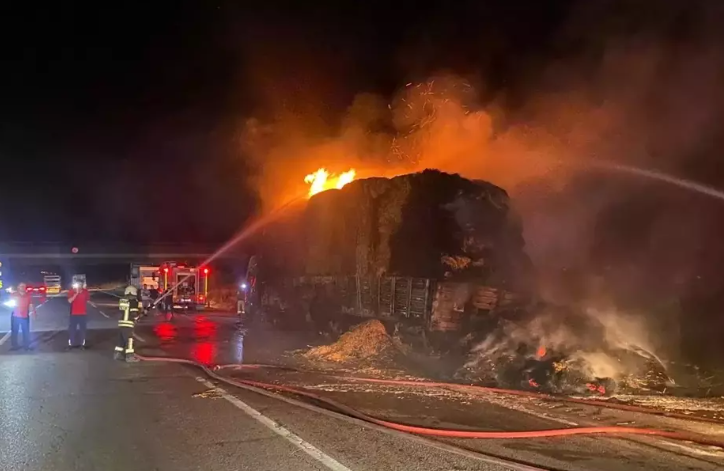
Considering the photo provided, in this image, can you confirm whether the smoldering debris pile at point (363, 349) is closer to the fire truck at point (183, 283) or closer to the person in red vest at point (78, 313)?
the person in red vest at point (78, 313)

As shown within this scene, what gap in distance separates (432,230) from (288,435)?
8242 millimetres

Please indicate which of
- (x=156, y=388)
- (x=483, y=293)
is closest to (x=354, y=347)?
(x=483, y=293)

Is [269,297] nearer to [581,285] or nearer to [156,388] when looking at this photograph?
[581,285]

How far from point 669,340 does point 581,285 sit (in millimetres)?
2702

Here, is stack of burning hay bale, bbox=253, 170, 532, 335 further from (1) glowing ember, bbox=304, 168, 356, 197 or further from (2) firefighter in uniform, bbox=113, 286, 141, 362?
(2) firefighter in uniform, bbox=113, 286, 141, 362

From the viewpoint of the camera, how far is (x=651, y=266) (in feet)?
50.4

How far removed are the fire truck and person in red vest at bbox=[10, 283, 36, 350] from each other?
11726mm

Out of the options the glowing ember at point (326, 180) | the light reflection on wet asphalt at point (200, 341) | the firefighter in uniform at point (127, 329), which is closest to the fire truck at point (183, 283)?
the light reflection on wet asphalt at point (200, 341)

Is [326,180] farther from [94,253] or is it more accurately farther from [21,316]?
[94,253]

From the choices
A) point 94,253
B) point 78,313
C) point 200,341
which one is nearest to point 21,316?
point 78,313

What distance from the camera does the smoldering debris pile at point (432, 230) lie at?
13.1 meters

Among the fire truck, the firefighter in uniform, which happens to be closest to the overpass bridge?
the fire truck

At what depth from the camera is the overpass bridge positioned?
181ft

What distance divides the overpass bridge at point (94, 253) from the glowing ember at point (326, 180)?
112 ft
